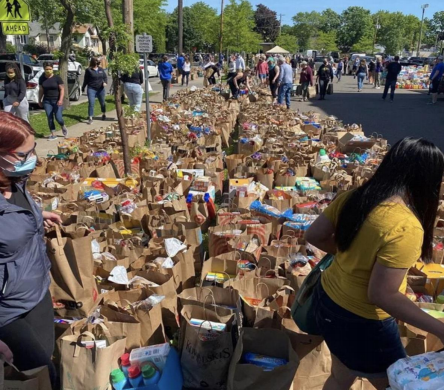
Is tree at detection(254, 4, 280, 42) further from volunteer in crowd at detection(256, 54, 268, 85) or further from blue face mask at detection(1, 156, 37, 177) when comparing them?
blue face mask at detection(1, 156, 37, 177)

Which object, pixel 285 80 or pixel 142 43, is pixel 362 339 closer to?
pixel 142 43

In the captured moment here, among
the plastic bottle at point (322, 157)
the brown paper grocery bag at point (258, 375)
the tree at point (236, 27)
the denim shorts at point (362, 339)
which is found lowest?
the brown paper grocery bag at point (258, 375)

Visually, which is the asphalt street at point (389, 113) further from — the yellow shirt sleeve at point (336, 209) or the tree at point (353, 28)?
Answer: the tree at point (353, 28)

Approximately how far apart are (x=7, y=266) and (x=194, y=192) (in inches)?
132

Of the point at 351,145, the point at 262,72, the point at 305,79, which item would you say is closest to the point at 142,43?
the point at 351,145

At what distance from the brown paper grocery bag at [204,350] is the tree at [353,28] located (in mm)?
96067

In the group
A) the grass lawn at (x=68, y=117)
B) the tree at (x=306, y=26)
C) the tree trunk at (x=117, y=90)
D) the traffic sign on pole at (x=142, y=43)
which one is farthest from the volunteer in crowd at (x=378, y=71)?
the tree at (x=306, y=26)

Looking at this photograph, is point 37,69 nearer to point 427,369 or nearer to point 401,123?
point 401,123

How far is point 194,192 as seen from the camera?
5.23 m

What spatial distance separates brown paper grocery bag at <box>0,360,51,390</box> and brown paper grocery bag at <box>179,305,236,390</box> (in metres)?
0.78

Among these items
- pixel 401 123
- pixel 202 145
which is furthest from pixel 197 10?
pixel 202 145

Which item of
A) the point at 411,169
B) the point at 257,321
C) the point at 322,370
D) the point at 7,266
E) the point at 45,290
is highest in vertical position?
the point at 411,169

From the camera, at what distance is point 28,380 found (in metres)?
2.19

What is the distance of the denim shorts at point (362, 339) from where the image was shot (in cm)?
191
